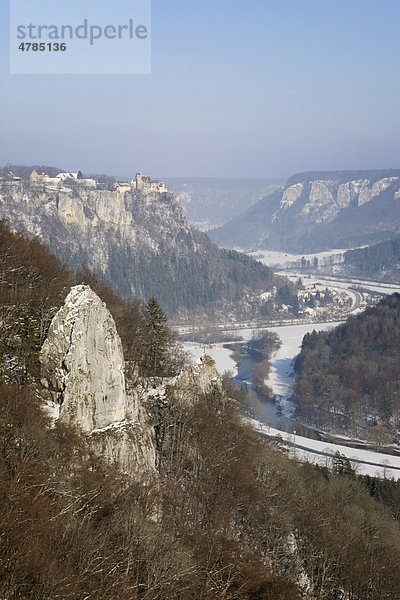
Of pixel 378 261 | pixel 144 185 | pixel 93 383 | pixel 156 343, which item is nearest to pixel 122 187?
pixel 144 185

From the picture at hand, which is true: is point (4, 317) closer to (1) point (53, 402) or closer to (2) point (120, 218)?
(1) point (53, 402)

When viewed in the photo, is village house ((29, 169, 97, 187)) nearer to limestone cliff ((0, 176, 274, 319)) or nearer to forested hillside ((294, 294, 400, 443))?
limestone cliff ((0, 176, 274, 319))

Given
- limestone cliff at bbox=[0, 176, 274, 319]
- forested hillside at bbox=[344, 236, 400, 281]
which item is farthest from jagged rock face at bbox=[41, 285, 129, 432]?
forested hillside at bbox=[344, 236, 400, 281]

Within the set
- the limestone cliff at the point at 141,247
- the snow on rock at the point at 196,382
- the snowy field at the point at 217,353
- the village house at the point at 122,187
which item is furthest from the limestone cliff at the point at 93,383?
the village house at the point at 122,187

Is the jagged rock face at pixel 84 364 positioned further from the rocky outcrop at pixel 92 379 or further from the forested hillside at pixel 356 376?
the forested hillside at pixel 356 376

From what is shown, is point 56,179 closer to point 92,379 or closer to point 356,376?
point 356,376
